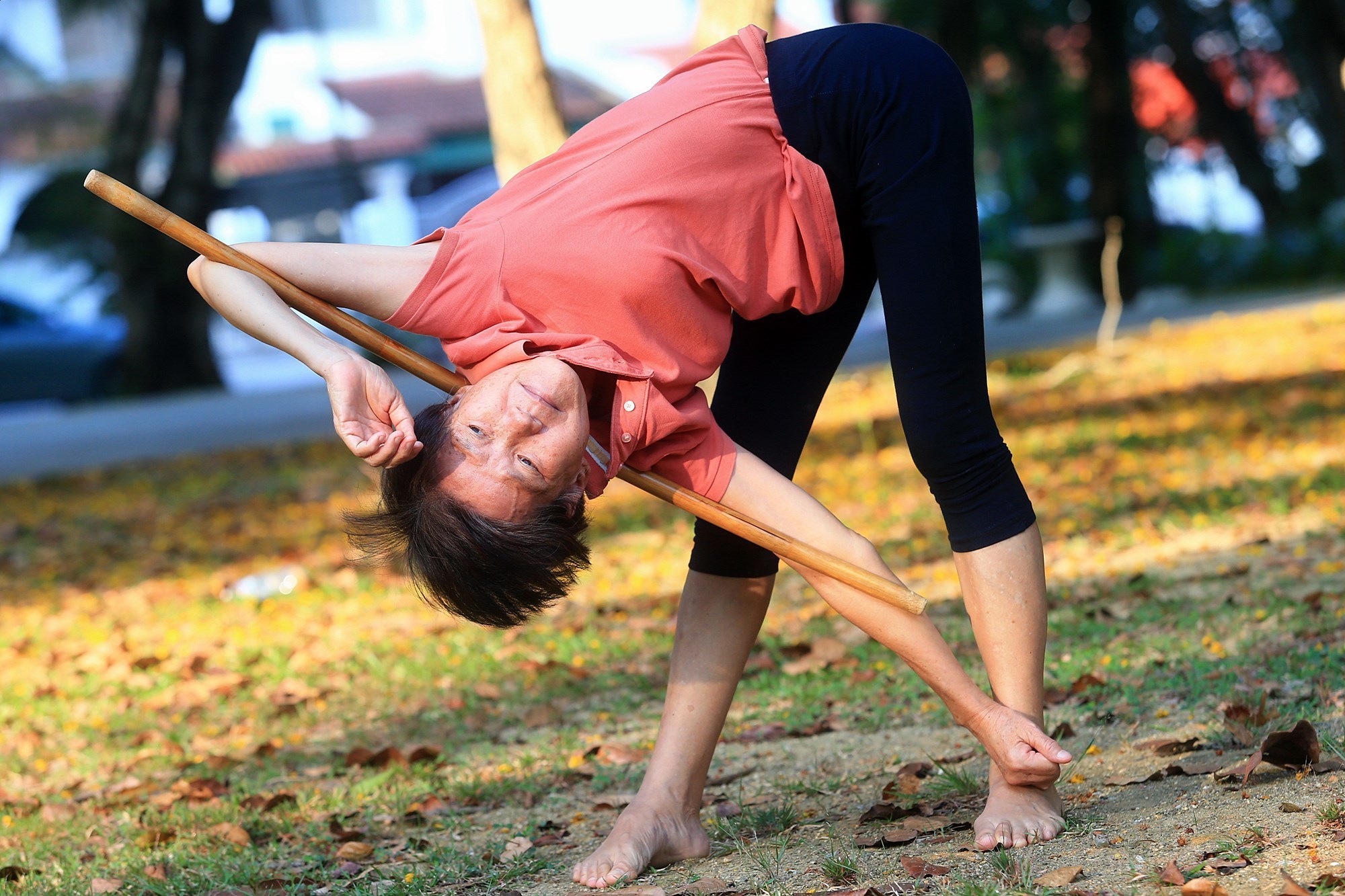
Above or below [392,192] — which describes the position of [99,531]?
below

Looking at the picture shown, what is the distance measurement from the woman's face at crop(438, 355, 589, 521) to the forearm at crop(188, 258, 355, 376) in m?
0.22

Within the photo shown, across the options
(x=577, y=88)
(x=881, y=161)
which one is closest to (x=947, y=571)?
(x=881, y=161)

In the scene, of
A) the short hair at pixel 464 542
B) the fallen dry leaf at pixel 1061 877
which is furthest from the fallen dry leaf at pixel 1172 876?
the short hair at pixel 464 542

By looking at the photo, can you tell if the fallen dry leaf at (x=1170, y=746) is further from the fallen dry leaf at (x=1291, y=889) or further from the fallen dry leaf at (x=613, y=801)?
the fallen dry leaf at (x=613, y=801)

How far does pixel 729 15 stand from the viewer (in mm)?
6512

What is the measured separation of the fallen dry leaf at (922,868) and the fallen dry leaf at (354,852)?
112cm

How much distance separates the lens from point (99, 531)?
25.2ft

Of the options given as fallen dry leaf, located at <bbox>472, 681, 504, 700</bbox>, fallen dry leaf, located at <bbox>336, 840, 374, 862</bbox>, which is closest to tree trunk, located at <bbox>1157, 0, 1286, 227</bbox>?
fallen dry leaf, located at <bbox>472, 681, 504, 700</bbox>

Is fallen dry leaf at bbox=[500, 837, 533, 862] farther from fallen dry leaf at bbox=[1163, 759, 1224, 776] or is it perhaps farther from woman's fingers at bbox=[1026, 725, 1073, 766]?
fallen dry leaf at bbox=[1163, 759, 1224, 776]

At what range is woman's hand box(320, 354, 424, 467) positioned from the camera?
2125 mm

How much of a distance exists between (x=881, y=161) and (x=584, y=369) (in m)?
0.63

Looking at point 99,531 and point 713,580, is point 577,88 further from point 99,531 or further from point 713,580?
point 713,580

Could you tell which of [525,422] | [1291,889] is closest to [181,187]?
[525,422]

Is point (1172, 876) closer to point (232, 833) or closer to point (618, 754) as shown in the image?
point (618, 754)
